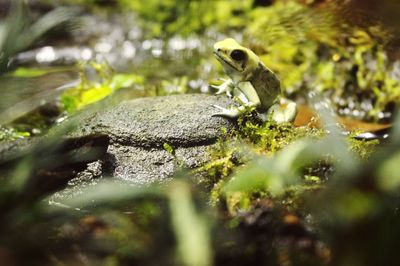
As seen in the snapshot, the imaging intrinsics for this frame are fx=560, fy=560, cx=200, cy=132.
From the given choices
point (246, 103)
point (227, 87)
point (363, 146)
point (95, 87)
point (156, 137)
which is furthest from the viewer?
point (95, 87)

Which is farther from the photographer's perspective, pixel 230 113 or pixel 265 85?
pixel 265 85

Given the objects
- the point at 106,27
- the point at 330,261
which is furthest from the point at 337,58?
the point at 330,261

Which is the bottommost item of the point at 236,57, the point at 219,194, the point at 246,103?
the point at 219,194

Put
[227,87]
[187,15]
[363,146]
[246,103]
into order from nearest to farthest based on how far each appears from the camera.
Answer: [363,146], [246,103], [227,87], [187,15]

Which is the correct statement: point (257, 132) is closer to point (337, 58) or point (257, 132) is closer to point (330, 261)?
point (330, 261)

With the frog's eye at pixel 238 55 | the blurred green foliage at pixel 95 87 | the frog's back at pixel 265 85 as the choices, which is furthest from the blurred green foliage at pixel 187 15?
the frog's eye at pixel 238 55

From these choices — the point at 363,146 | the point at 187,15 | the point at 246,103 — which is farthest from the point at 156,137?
the point at 187,15

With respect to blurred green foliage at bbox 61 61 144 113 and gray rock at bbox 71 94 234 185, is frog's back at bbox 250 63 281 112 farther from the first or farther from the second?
blurred green foliage at bbox 61 61 144 113

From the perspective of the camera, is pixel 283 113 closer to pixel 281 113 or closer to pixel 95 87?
pixel 281 113
